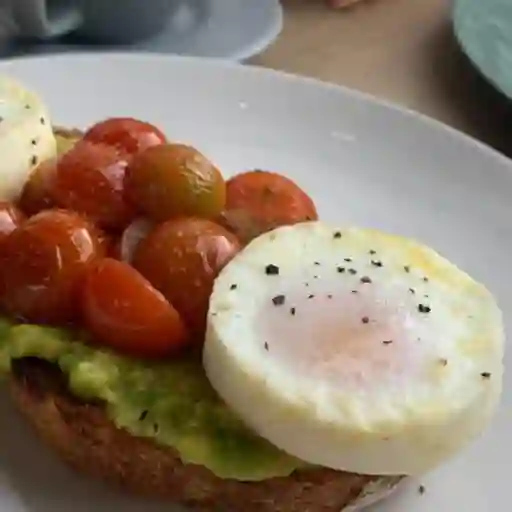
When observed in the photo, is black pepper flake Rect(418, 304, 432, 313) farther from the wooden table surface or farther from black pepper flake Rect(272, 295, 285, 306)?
the wooden table surface

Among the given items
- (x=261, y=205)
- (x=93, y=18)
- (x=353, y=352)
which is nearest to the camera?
(x=353, y=352)

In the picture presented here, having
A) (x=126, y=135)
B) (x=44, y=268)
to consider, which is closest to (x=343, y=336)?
(x=44, y=268)

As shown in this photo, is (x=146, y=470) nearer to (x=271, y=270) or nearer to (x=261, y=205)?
(x=271, y=270)

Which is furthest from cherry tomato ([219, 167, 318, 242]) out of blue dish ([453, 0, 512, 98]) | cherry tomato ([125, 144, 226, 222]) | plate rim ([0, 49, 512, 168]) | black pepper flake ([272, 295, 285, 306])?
blue dish ([453, 0, 512, 98])

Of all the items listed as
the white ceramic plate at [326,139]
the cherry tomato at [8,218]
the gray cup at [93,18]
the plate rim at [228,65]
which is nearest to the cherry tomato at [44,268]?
the cherry tomato at [8,218]

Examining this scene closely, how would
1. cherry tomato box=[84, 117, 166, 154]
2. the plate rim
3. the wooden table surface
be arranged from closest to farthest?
cherry tomato box=[84, 117, 166, 154] < the plate rim < the wooden table surface

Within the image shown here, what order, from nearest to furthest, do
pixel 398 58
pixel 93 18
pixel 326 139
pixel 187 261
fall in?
pixel 187 261 < pixel 326 139 < pixel 93 18 < pixel 398 58

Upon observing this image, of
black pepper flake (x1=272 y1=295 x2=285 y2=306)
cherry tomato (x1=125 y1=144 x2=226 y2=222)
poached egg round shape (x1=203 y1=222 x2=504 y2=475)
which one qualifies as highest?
cherry tomato (x1=125 y1=144 x2=226 y2=222)
